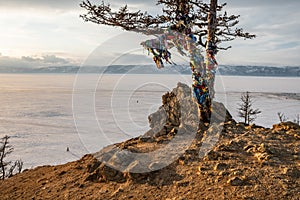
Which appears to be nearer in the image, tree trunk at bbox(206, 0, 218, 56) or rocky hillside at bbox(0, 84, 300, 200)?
rocky hillside at bbox(0, 84, 300, 200)

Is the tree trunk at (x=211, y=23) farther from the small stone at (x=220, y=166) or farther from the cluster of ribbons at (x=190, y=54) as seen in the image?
the small stone at (x=220, y=166)

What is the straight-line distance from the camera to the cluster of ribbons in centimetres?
815

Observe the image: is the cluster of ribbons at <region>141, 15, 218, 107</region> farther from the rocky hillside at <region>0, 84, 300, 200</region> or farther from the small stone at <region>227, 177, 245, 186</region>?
the small stone at <region>227, 177, 245, 186</region>

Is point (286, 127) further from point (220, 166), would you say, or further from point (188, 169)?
point (188, 169)

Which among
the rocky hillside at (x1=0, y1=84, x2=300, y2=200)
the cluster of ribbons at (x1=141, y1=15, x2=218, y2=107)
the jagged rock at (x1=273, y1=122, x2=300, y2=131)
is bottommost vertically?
the rocky hillside at (x1=0, y1=84, x2=300, y2=200)

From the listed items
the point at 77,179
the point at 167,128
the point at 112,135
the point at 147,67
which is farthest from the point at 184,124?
the point at 112,135

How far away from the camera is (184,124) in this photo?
7961 millimetres

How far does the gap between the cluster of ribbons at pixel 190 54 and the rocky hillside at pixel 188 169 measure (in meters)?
0.83

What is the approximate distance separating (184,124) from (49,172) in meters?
4.32

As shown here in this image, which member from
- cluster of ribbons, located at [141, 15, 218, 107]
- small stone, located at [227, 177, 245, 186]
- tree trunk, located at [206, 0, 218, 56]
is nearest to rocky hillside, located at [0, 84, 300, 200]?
small stone, located at [227, 177, 245, 186]

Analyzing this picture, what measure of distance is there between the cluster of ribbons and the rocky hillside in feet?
2.73

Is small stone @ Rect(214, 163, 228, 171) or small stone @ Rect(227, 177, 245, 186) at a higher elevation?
small stone @ Rect(214, 163, 228, 171)

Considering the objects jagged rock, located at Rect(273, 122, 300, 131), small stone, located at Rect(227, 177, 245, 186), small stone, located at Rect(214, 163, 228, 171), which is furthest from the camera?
jagged rock, located at Rect(273, 122, 300, 131)

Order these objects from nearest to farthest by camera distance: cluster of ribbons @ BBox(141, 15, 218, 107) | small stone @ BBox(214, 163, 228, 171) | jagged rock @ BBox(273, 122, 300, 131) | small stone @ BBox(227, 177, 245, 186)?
small stone @ BBox(227, 177, 245, 186), small stone @ BBox(214, 163, 228, 171), jagged rock @ BBox(273, 122, 300, 131), cluster of ribbons @ BBox(141, 15, 218, 107)
